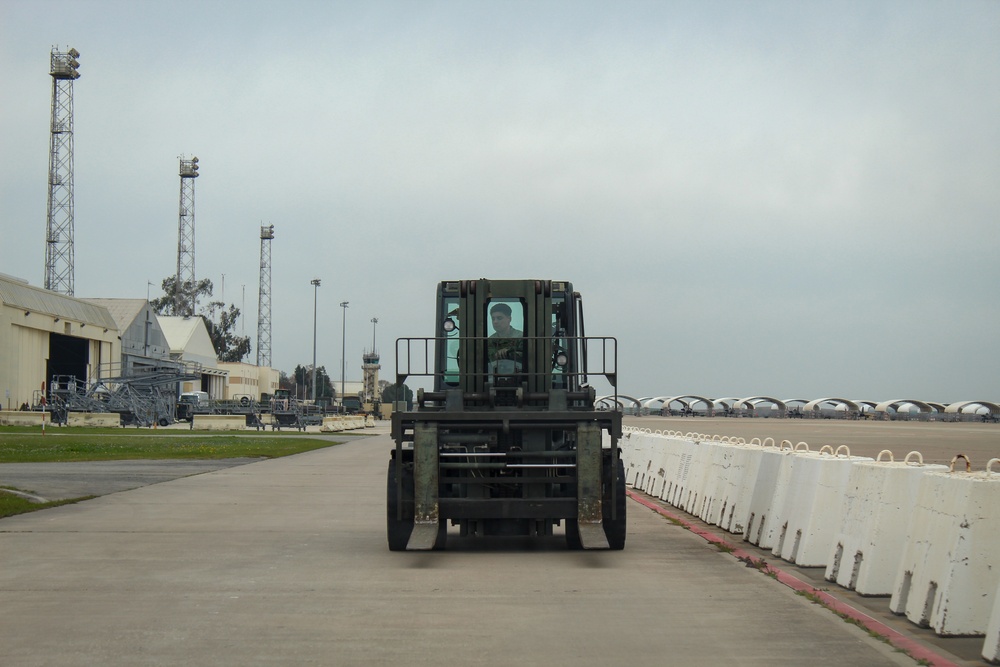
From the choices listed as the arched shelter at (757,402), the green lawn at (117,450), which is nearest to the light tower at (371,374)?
the arched shelter at (757,402)

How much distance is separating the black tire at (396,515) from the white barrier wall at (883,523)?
13.3ft

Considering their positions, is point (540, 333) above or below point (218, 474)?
above

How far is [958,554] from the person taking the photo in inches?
289

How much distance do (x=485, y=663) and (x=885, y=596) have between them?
4.15 metres

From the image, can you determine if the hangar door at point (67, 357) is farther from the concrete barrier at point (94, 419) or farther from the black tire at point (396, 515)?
the black tire at point (396, 515)

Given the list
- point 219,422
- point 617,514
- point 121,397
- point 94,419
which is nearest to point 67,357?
point 121,397

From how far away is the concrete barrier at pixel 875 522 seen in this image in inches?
344

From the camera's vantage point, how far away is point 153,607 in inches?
336

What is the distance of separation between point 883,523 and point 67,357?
73.6 metres

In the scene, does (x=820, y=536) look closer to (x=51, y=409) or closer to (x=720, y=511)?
(x=720, y=511)

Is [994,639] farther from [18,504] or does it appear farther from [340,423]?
[340,423]

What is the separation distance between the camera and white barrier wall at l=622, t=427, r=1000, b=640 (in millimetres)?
7312

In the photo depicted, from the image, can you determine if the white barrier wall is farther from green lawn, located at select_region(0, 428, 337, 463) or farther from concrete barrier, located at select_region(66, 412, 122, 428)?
concrete barrier, located at select_region(66, 412, 122, 428)

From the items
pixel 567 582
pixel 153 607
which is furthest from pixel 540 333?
pixel 153 607
